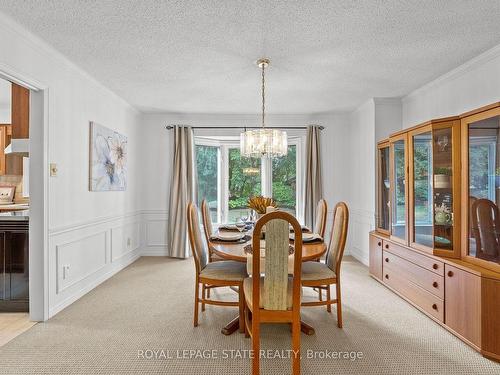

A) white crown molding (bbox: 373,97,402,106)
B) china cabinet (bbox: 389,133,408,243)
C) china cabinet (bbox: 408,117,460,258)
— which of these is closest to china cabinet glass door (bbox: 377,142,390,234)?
china cabinet (bbox: 389,133,408,243)

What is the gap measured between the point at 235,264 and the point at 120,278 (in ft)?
6.64

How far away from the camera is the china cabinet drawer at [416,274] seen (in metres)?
2.72

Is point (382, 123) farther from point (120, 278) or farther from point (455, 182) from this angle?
point (120, 278)

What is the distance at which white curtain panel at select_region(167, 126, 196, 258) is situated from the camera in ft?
16.8

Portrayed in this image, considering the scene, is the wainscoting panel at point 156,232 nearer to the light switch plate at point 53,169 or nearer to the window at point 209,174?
the window at point 209,174

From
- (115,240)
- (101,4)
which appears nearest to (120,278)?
(115,240)

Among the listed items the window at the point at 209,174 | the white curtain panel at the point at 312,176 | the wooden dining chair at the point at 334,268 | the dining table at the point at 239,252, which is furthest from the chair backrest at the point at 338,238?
the window at the point at 209,174

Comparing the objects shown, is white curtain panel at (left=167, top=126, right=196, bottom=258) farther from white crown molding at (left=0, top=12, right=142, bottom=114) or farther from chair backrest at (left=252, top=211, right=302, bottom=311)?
chair backrest at (left=252, top=211, right=302, bottom=311)

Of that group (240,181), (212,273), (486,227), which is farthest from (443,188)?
(240,181)

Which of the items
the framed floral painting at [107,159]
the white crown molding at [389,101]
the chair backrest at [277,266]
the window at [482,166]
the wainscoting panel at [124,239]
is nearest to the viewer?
the chair backrest at [277,266]

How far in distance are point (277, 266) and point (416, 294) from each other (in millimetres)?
1903

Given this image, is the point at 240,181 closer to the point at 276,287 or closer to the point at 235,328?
the point at 235,328

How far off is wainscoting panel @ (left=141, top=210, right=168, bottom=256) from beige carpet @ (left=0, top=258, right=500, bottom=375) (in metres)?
1.80

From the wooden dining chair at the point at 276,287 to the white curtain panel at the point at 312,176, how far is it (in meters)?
3.18
